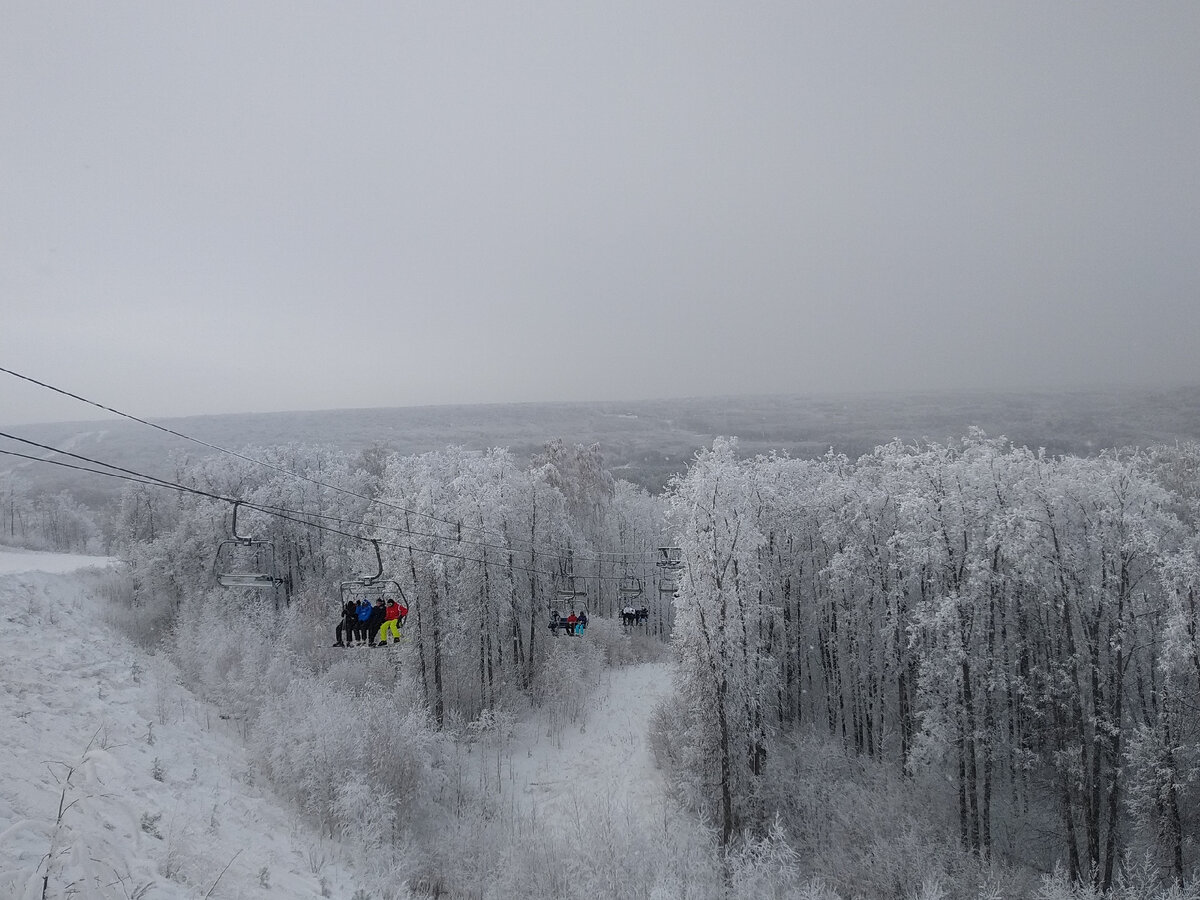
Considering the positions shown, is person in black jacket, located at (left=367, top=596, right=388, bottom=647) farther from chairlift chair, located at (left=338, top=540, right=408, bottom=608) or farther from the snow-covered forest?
the snow-covered forest

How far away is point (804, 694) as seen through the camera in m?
29.8

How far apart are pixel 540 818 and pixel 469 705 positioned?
908cm

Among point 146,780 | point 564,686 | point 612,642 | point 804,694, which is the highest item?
point 146,780

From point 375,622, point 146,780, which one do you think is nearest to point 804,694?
point 375,622

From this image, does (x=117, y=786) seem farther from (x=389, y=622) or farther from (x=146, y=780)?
(x=389, y=622)

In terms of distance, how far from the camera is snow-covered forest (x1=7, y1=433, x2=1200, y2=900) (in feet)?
58.5

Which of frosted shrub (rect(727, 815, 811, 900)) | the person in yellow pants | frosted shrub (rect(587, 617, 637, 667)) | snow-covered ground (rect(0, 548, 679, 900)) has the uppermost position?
the person in yellow pants

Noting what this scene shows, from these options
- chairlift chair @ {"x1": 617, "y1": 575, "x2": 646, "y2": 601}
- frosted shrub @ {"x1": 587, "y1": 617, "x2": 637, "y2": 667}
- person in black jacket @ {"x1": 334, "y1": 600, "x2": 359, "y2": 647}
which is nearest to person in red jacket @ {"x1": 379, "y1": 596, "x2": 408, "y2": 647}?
person in black jacket @ {"x1": 334, "y1": 600, "x2": 359, "y2": 647}

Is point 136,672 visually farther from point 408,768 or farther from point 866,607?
point 866,607

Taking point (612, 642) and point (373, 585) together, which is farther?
point (612, 642)

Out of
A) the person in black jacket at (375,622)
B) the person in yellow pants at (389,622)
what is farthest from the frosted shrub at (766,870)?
the person in black jacket at (375,622)

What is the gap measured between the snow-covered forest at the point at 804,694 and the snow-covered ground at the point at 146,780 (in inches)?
21.8

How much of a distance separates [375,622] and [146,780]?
7457 millimetres

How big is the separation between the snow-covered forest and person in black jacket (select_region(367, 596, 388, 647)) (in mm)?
1417
